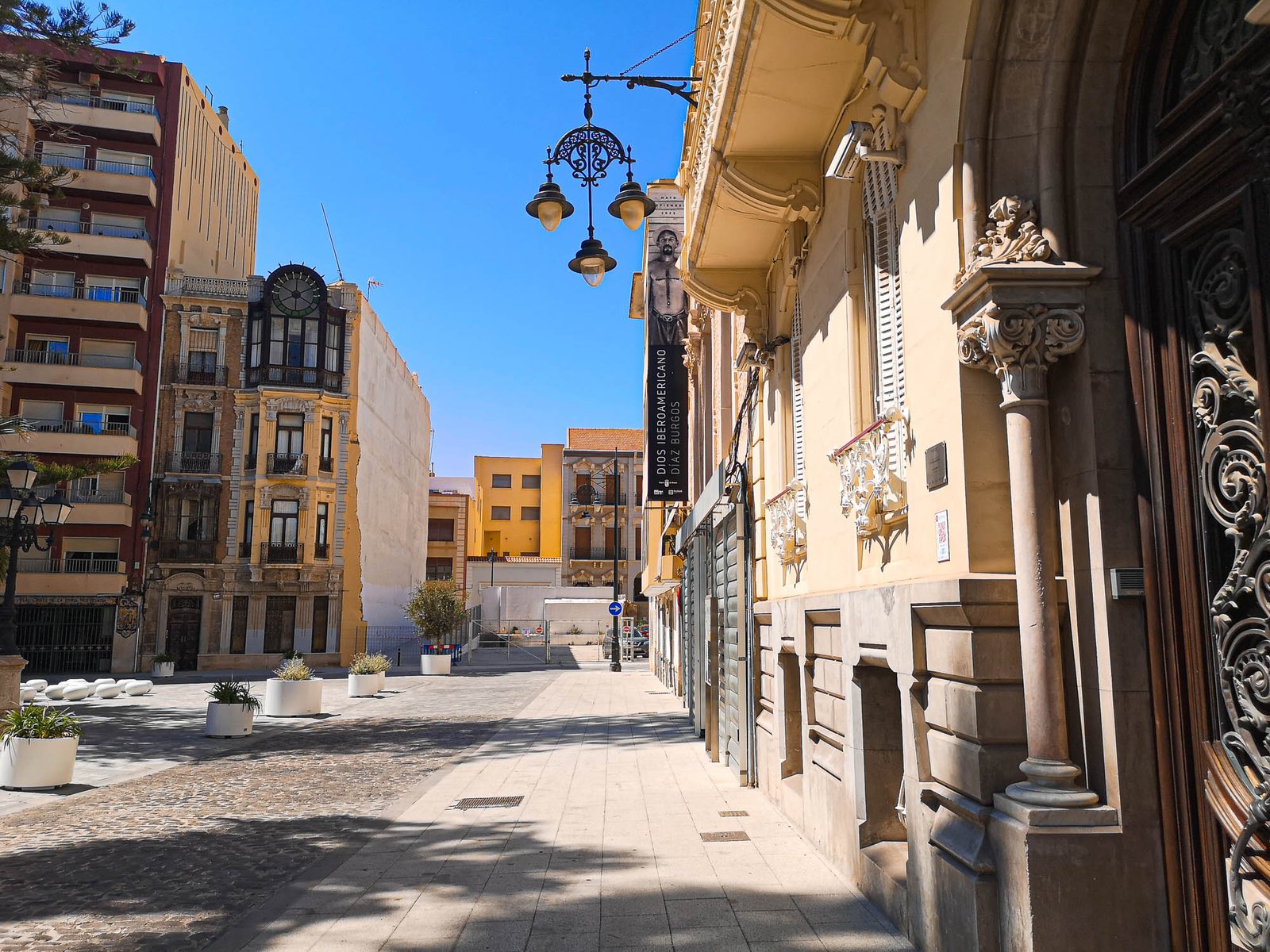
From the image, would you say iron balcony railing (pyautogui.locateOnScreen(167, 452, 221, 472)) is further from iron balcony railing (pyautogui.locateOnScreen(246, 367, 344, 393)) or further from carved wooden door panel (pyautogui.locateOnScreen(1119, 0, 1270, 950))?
carved wooden door panel (pyautogui.locateOnScreen(1119, 0, 1270, 950))

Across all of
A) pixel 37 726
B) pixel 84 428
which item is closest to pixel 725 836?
pixel 37 726

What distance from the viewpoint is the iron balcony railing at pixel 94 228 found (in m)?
38.4

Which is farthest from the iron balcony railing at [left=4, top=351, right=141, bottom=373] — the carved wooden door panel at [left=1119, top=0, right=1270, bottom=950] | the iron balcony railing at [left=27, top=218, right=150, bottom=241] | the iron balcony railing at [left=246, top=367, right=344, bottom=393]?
the carved wooden door panel at [left=1119, top=0, right=1270, bottom=950]

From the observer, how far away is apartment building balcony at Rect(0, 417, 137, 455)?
36.3 meters

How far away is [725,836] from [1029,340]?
A: 530cm

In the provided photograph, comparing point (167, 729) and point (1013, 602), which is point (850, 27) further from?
point (167, 729)

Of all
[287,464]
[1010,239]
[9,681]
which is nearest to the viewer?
[1010,239]

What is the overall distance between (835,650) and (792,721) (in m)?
2.24

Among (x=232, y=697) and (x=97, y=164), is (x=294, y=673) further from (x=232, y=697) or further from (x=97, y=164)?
(x=97, y=164)

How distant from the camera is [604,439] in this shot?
3044 inches

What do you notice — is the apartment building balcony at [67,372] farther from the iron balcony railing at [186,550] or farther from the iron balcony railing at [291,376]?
the iron balcony railing at [186,550]

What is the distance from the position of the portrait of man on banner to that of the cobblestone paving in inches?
398

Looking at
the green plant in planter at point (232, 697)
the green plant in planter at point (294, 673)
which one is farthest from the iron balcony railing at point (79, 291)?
the green plant in planter at point (232, 697)

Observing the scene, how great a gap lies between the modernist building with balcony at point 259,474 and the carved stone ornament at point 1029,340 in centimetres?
3765
